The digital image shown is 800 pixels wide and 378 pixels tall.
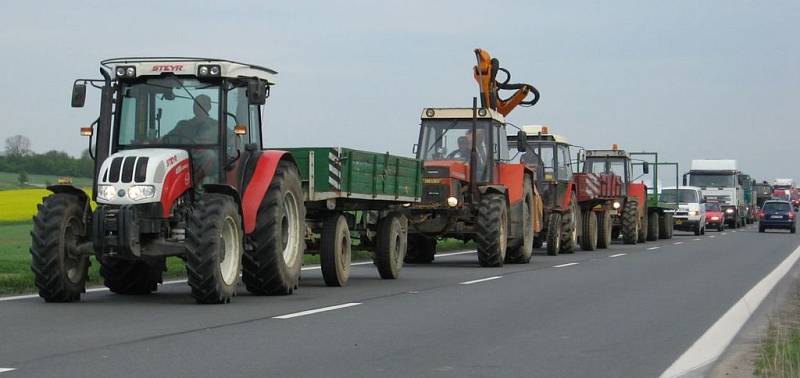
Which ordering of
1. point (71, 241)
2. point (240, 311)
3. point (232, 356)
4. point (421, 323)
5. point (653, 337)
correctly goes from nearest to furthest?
point (232, 356), point (653, 337), point (421, 323), point (240, 311), point (71, 241)

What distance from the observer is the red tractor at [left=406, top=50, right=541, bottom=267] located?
25.1 m

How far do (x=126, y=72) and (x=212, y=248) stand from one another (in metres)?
2.76

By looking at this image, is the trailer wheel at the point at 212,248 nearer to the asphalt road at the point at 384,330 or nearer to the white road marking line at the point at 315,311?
the asphalt road at the point at 384,330

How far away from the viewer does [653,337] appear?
12.1 meters

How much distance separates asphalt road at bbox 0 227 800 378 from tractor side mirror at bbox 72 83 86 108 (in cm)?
223

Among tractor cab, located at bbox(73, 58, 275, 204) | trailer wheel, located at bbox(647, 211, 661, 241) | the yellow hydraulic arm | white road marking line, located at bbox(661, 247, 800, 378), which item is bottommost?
white road marking line, located at bbox(661, 247, 800, 378)

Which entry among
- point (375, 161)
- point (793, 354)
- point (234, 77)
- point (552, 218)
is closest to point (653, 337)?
point (793, 354)

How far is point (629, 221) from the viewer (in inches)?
1673

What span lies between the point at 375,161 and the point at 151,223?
18.6 ft

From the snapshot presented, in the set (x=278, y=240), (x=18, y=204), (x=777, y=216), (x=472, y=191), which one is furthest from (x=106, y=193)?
(x=777, y=216)

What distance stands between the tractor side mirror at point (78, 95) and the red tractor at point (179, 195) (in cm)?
1

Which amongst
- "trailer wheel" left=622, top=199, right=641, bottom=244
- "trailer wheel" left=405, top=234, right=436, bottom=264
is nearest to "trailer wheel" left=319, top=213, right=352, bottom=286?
"trailer wheel" left=405, top=234, right=436, bottom=264

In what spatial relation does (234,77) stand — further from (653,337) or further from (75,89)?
(653,337)

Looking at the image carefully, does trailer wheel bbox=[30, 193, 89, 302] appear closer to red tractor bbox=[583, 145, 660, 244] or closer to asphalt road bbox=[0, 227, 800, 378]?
asphalt road bbox=[0, 227, 800, 378]
